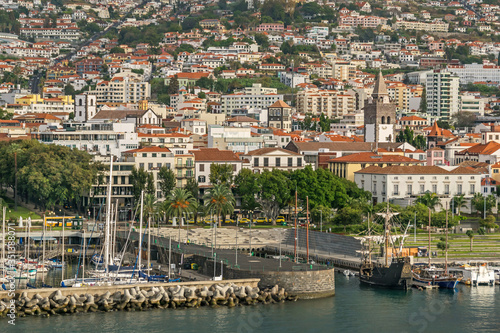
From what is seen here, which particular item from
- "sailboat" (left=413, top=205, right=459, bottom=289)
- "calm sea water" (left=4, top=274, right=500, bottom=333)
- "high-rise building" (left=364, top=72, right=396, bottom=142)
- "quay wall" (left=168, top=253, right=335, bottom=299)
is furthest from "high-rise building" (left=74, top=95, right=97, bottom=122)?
"calm sea water" (left=4, top=274, right=500, bottom=333)

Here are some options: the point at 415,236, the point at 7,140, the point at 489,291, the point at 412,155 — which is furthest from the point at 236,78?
the point at 489,291

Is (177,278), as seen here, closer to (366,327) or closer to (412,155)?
(366,327)

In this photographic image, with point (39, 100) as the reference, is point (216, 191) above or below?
below

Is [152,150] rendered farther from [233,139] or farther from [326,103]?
[326,103]

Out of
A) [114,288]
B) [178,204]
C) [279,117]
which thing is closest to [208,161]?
[178,204]

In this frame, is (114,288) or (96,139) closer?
(114,288)

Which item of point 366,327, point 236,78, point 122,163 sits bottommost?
point 366,327

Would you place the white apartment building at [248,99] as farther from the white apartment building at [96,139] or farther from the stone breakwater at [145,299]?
the stone breakwater at [145,299]
